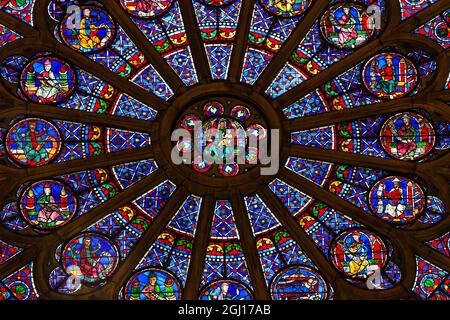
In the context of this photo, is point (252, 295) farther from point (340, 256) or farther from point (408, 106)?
point (408, 106)

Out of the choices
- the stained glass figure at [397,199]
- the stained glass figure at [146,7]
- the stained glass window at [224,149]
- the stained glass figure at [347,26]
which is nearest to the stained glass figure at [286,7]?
the stained glass window at [224,149]

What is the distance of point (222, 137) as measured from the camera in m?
22.0

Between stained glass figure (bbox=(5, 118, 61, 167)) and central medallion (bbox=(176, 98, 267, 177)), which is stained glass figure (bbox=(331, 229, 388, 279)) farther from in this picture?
stained glass figure (bbox=(5, 118, 61, 167))

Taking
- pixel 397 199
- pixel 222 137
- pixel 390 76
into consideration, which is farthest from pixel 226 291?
pixel 390 76

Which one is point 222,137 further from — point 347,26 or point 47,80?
point 47,80

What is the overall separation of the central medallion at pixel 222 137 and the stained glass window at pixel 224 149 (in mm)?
30

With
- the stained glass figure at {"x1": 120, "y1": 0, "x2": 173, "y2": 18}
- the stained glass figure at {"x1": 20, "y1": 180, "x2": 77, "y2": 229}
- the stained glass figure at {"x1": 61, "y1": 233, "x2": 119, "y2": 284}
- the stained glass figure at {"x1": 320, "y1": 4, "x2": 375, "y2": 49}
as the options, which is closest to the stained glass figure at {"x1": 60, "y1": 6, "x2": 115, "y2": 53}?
the stained glass figure at {"x1": 120, "y1": 0, "x2": 173, "y2": 18}

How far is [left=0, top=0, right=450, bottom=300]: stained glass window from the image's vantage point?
2150 centimetres

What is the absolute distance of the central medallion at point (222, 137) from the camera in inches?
869

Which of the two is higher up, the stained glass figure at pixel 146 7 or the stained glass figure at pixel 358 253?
the stained glass figure at pixel 146 7

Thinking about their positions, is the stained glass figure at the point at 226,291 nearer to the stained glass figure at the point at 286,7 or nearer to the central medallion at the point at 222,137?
the central medallion at the point at 222,137

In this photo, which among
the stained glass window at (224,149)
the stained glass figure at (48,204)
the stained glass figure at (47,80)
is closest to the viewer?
the stained glass window at (224,149)

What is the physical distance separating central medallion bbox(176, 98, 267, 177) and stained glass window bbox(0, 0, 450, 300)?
3cm
